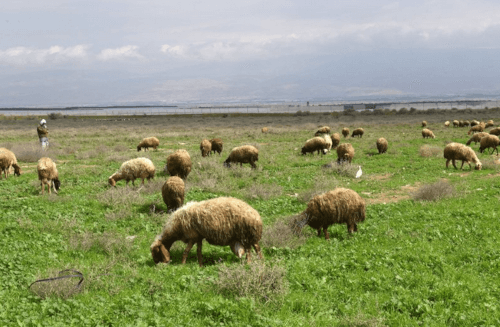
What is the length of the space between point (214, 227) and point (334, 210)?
3.55 m

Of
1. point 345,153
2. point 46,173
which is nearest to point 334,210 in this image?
point 46,173

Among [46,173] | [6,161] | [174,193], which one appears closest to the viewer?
[174,193]

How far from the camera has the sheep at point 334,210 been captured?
357 inches

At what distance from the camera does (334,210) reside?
9039 mm

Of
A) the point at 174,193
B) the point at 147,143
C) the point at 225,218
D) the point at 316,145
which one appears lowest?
the point at 174,193

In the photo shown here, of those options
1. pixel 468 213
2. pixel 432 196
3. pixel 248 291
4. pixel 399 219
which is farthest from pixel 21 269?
pixel 432 196

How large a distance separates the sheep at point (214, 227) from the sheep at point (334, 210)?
2300mm

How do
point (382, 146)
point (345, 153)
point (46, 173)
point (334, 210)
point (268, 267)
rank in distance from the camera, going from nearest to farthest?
point (268, 267), point (334, 210), point (46, 173), point (345, 153), point (382, 146)

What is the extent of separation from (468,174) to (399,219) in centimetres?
947

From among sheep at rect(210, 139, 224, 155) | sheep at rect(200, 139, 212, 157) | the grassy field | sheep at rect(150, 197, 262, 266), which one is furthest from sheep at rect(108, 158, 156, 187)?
sheep at rect(210, 139, 224, 155)

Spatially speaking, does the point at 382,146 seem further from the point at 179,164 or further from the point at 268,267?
the point at 268,267

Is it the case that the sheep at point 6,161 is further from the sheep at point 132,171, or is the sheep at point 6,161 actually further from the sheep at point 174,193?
the sheep at point 174,193

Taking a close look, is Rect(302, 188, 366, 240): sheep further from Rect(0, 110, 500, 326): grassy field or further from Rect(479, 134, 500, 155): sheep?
Rect(479, 134, 500, 155): sheep

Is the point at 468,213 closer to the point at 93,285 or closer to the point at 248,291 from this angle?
the point at 248,291
